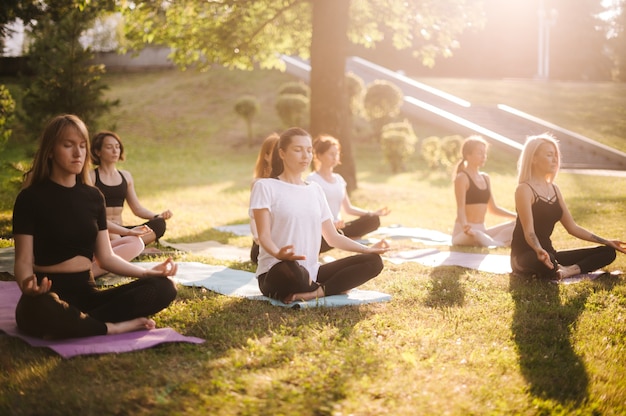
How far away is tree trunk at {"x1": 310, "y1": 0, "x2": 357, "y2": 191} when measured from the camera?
12766mm

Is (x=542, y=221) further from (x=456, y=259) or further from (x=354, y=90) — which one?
(x=354, y=90)

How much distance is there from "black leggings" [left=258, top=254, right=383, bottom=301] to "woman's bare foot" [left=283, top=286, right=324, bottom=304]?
0.08 ft

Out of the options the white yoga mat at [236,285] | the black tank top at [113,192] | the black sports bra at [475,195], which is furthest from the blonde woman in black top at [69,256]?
the black sports bra at [475,195]

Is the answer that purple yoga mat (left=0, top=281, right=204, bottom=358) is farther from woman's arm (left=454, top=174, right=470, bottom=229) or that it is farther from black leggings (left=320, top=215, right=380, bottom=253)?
woman's arm (left=454, top=174, right=470, bottom=229)

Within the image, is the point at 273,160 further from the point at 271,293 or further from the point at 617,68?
the point at 617,68

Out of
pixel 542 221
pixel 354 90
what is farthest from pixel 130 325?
pixel 354 90

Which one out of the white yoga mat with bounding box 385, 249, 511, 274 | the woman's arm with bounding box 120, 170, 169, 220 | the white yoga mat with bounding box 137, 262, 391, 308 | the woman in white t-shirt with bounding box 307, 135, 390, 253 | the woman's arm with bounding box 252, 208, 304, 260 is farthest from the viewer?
the woman in white t-shirt with bounding box 307, 135, 390, 253

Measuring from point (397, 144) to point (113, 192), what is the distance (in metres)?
11.7

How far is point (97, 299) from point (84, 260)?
278 millimetres

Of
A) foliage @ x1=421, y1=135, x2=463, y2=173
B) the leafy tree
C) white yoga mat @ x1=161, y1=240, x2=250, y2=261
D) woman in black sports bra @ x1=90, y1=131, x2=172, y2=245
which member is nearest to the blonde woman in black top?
woman in black sports bra @ x1=90, y1=131, x2=172, y2=245

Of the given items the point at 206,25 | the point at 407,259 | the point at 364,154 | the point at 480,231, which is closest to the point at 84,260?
the point at 407,259

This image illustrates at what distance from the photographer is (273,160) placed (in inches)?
227

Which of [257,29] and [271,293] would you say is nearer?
[271,293]

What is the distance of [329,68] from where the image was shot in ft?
42.4
